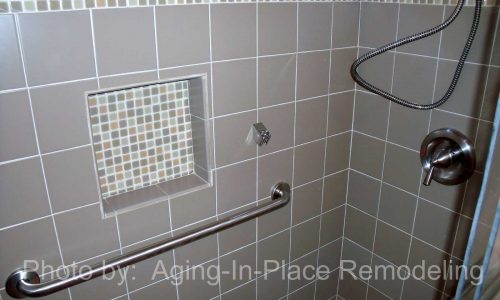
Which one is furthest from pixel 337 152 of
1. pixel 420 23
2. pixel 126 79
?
pixel 126 79

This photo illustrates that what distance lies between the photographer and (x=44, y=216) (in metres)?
0.94

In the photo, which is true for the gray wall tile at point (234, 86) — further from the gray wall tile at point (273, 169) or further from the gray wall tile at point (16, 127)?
the gray wall tile at point (16, 127)

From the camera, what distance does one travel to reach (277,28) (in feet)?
3.92

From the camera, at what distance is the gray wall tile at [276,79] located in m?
1.21

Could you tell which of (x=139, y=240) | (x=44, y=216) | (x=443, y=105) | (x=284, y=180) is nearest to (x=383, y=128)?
(x=443, y=105)

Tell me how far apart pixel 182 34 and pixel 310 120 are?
56cm

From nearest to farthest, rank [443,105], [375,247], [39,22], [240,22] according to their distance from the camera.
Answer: [39,22], [240,22], [443,105], [375,247]

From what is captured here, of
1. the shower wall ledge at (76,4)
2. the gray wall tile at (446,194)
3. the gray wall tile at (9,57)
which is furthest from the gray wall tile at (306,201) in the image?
the gray wall tile at (9,57)

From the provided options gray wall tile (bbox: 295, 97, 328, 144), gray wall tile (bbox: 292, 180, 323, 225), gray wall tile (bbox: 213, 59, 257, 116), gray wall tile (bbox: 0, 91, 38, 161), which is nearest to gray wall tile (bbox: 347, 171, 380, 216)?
gray wall tile (bbox: 292, 180, 323, 225)

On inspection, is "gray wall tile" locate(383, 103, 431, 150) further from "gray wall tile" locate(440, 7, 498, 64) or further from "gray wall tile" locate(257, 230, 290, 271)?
"gray wall tile" locate(257, 230, 290, 271)

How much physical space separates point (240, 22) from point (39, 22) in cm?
50

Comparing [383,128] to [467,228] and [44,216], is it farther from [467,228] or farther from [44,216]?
[44,216]

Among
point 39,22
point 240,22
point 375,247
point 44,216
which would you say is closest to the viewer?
point 39,22

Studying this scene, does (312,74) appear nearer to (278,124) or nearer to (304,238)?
(278,124)
